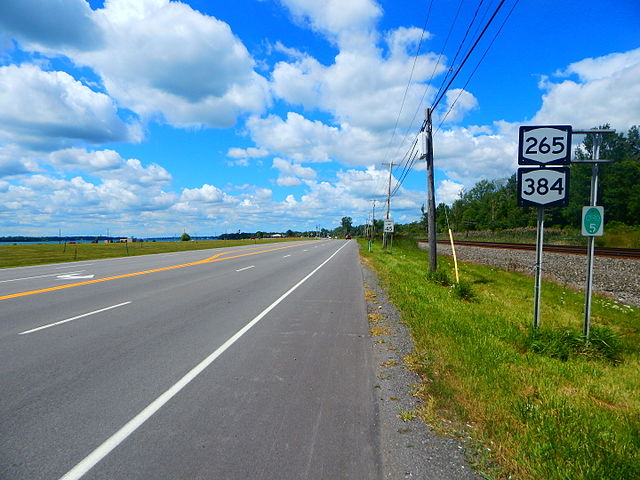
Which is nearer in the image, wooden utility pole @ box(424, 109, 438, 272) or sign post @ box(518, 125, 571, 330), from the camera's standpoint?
sign post @ box(518, 125, 571, 330)

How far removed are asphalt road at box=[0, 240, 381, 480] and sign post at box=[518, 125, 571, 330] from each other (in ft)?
12.9

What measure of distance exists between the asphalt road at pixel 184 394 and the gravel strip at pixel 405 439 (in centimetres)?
16

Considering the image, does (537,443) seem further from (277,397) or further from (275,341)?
(275,341)

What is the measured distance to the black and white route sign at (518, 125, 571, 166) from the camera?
20.9 feet

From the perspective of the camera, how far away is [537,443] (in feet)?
10.7

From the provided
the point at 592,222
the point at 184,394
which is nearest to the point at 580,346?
the point at 592,222

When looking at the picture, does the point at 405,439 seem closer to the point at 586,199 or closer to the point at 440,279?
the point at 440,279

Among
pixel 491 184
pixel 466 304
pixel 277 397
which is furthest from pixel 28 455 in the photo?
pixel 491 184

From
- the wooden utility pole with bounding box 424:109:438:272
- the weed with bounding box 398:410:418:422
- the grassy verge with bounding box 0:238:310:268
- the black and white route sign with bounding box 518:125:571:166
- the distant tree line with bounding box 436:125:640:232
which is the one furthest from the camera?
the distant tree line with bounding box 436:125:640:232

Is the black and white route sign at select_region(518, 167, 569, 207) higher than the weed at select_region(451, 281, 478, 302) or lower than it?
higher

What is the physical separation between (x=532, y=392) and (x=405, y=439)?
1998 millimetres

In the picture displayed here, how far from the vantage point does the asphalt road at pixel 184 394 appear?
121 inches

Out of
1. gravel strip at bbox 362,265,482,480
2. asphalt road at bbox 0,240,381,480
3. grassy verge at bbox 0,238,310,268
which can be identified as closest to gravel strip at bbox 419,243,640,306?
gravel strip at bbox 362,265,482,480

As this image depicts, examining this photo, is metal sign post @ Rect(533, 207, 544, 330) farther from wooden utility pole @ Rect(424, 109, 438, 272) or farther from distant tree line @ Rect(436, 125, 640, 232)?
distant tree line @ Rect(436, 125, 640, 232)
